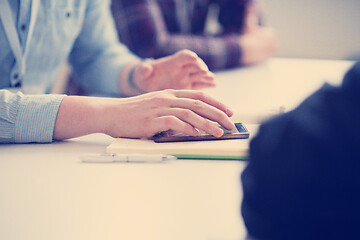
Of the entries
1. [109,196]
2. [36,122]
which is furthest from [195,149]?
[36,122]

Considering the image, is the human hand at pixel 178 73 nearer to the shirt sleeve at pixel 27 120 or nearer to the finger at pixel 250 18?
the shirt sleeve at pixel 27 120

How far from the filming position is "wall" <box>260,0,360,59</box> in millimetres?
2309

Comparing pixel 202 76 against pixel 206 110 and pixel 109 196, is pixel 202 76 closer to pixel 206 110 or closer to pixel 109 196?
pixel 206 110

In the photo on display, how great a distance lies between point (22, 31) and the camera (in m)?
0.99

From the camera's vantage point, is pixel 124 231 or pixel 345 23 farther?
pixel 345 23

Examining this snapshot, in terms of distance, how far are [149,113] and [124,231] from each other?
275mm

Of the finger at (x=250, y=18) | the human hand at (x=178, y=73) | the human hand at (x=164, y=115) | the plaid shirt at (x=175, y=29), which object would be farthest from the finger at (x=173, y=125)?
the finger at (x=250, y=18)

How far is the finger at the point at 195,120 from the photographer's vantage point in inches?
26.6

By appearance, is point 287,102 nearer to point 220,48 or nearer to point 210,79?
point 210,79

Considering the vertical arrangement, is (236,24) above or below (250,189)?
below

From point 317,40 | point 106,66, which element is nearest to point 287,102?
point 106,66

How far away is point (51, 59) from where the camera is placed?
116 centimetres

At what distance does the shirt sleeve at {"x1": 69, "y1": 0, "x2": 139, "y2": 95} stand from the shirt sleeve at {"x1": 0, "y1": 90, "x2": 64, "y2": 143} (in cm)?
44

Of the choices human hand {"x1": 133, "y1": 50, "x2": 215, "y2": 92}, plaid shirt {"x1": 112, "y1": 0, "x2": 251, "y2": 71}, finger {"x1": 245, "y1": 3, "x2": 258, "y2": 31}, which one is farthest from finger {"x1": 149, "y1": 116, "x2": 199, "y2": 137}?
finger {"x1": 245, "y1": 3, "x2": 258, "y2": 31}
